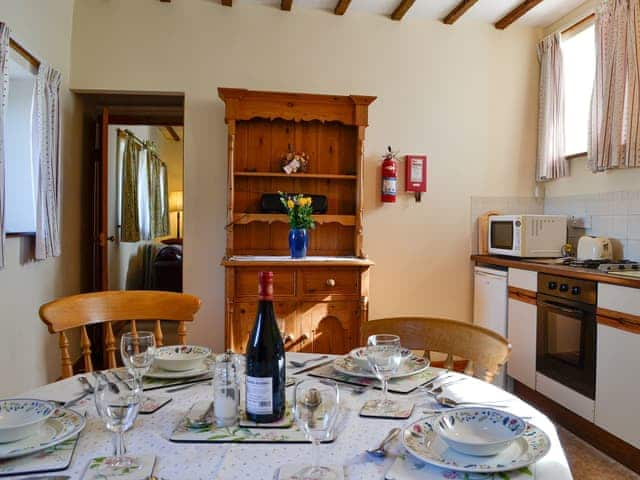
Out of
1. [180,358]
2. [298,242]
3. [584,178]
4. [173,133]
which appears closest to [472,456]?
[180,358]

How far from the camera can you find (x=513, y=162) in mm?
3717

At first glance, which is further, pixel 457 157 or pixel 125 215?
pixel 125 215

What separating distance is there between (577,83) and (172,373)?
343cm

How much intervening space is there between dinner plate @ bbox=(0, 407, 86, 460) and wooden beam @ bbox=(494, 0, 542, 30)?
3.49 meters

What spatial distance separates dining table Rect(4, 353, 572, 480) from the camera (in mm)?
752

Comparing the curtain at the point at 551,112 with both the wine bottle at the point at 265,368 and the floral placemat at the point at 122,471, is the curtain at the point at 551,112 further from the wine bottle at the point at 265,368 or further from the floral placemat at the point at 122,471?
the floral placemat at the point at 122,471

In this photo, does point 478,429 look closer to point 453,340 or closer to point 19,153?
point 453,340

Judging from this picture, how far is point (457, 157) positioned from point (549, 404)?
5.87ft

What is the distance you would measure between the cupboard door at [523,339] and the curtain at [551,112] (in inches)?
42.1

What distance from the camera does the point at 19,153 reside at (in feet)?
8.71

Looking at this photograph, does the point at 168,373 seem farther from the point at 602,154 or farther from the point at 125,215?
the point at 125,215

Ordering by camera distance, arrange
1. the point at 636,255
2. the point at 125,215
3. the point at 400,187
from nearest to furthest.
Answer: the point at 636,255
the point at 400,187
the point at 125,215

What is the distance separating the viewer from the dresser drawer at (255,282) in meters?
2.89

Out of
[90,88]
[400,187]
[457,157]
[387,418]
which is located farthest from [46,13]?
[387,418]
